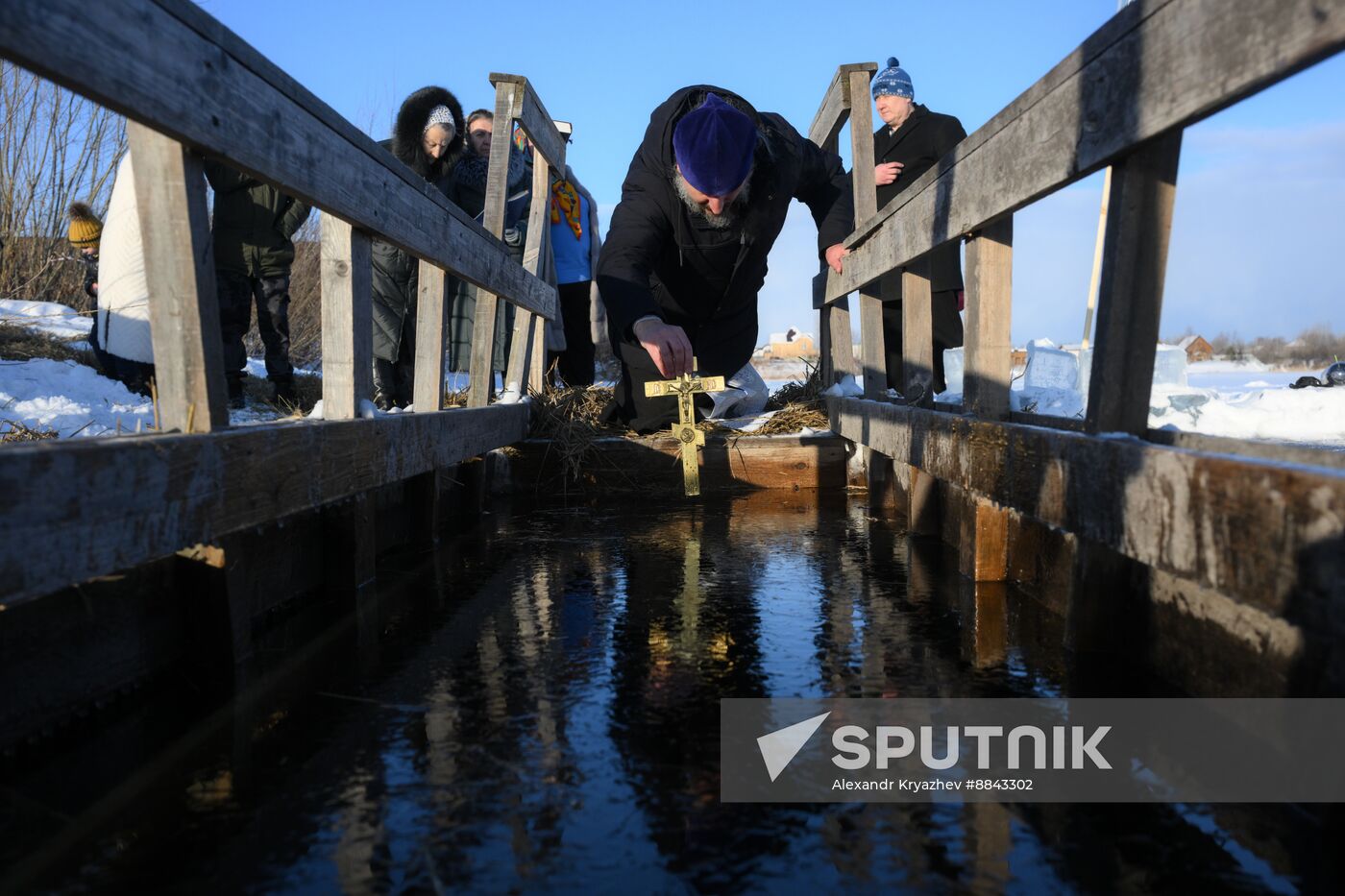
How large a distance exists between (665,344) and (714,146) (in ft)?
2.94

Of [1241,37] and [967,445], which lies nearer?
[1241,37]

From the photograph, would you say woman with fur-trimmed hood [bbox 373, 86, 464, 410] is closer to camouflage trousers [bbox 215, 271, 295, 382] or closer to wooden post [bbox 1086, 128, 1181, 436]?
camouflage trousers [bbox 215, 271, 295, 382]

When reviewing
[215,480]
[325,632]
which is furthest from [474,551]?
[215,480]

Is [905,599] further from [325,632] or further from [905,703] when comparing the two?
[325,632]

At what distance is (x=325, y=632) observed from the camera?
9.53 ft

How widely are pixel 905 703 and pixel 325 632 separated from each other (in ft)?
5.03

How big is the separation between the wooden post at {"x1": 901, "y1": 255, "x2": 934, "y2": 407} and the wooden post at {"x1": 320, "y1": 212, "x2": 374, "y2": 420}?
7.42 ft

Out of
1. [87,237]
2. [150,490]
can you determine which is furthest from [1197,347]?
[150,490]

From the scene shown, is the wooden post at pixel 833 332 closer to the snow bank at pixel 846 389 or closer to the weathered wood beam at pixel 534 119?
the snow bank at pixel 846 389

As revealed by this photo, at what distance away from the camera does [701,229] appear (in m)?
5.50

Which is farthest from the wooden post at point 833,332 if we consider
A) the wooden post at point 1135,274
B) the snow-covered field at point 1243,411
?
the wooden post at point 1135,274

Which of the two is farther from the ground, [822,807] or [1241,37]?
[1241,37]

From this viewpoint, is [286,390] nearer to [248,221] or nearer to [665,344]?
[248,221]

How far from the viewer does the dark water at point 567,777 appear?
1530 millimetres
